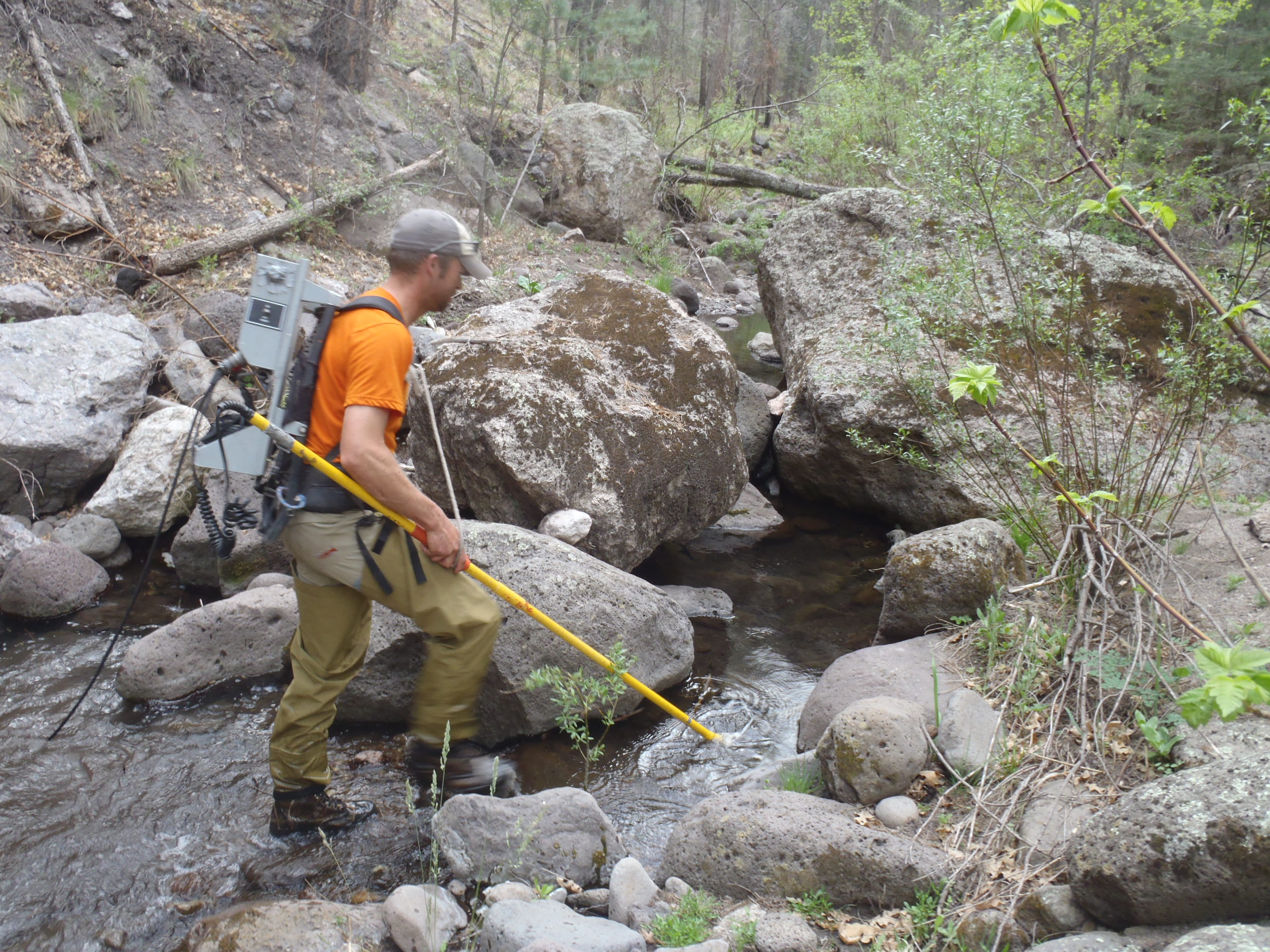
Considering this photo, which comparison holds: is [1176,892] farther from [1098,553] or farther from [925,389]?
[925,389]

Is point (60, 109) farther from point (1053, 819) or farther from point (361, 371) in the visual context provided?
point (1053, 819)

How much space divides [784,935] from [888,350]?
3.85 meters

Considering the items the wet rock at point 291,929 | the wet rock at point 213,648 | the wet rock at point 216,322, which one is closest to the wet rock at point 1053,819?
the wet rock at point 291,929

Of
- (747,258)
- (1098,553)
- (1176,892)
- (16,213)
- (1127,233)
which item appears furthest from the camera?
(747,258)

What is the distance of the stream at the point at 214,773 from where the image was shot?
3090 millimetres

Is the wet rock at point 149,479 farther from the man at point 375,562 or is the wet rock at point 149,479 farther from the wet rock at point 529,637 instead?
the man at point 375,562

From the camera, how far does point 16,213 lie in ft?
27.2

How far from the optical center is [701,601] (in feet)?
18.9

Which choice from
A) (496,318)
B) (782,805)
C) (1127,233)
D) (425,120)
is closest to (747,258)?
(425,120)

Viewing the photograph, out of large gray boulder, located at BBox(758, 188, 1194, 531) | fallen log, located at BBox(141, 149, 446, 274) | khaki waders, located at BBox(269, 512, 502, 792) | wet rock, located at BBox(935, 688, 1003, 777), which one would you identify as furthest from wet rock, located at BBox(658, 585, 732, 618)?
fallen log, located at BBox(141, 149, 446, 274)

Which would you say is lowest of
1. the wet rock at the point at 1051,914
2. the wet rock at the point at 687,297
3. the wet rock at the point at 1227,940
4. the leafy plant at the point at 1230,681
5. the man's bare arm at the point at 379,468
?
the wet rock at the point at 1051,914

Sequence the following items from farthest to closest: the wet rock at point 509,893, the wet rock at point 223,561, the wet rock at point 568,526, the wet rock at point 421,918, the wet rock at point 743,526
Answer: the wet rock at point 743,526, the wet rock at point 223,561, the wet rock at point 568,526, the wet rock at point 509,893, the wet rock at point 421,918

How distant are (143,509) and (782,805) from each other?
4.89 m

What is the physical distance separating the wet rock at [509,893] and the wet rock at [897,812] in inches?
52.0
